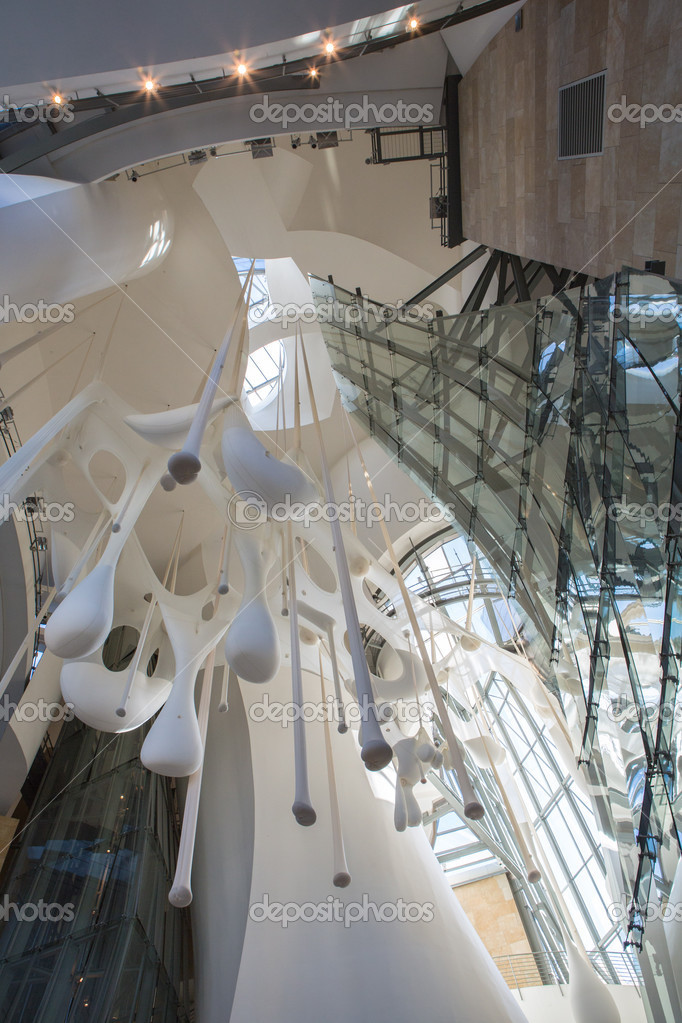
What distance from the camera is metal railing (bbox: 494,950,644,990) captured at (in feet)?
34.4

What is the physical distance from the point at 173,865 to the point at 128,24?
12711mm

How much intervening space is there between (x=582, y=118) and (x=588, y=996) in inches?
293

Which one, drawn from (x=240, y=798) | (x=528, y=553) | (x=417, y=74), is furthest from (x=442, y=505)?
(x=240, y=798)

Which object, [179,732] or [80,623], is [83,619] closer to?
[80,623]

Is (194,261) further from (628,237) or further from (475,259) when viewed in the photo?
(628,237)

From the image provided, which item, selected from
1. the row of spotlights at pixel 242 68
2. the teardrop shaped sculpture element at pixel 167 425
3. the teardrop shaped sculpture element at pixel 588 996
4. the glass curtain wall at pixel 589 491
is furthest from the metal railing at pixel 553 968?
the row of spotlights at pixel 242 68

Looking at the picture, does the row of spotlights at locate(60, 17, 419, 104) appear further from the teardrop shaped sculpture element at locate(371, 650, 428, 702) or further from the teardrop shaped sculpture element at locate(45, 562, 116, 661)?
the teardrop shaped sculpture element at locate(371, 650, 428, 702)

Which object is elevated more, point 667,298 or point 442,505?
point 442,505

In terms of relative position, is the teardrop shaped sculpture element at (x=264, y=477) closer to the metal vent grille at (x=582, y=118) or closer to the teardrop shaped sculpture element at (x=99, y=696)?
the teardrop shaped sculpture element at (x=99, y=696)

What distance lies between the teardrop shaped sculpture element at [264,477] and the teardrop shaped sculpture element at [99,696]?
2.41 m

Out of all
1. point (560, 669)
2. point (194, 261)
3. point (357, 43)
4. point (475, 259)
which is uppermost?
point (194, 261)

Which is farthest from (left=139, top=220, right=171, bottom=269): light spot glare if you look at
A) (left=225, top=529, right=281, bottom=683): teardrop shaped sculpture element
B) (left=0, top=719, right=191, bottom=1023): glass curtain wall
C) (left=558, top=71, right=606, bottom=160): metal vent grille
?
(left=0, top=719, right=191, bottom=1023): glass curtain wall

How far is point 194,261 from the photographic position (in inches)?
523

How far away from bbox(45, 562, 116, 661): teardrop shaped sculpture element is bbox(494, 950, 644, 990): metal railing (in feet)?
A: 30.5
